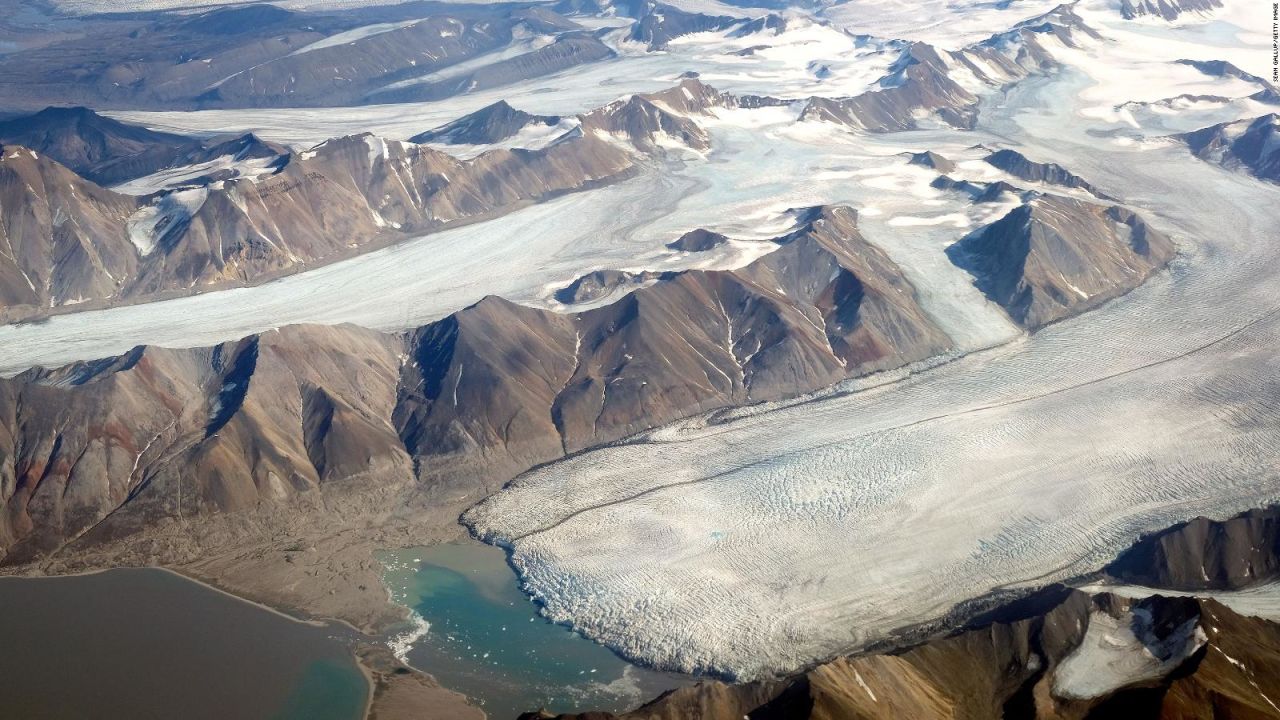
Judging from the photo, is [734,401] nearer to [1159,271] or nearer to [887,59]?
[1159,271]

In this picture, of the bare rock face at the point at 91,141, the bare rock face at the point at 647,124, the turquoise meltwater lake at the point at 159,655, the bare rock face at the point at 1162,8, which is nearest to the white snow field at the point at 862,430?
the turquoise meltwater lake at the point at 159,655

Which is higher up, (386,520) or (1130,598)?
(1130,598)

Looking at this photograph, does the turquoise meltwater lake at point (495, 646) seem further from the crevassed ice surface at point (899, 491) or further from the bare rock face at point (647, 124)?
the bare rock face at point (647, 124)

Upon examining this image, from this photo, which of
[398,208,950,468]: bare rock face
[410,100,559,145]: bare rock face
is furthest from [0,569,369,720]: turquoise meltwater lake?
[410,100,559,145]: bare rock face

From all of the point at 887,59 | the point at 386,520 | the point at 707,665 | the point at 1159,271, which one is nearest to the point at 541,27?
the point at 887,59

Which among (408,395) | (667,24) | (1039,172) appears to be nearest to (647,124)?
(1039,172)

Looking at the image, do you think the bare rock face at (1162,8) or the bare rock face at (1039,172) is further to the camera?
the bare rock face at (1162,8)

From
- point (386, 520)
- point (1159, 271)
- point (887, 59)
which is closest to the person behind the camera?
point (386, 520)
